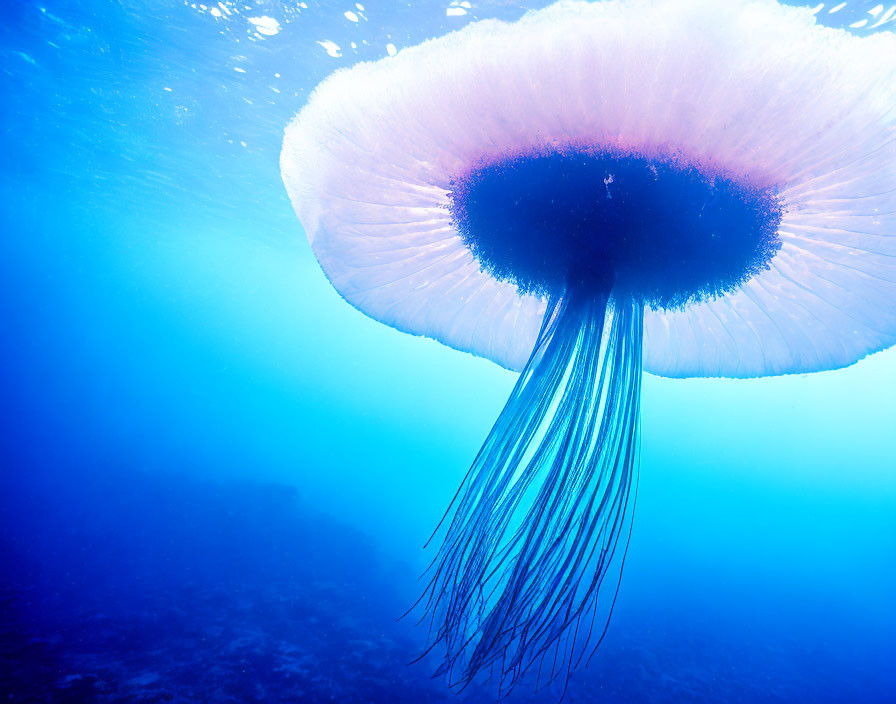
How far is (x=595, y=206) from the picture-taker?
1775 millimetres

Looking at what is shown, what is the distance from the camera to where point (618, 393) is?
2086 millimetres

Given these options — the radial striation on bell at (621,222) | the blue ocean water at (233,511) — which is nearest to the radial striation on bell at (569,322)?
the radial striation on bell at (621,222)

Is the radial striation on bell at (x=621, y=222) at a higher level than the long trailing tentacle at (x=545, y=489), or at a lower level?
higher

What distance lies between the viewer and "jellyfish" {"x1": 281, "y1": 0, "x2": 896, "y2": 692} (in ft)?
4.43

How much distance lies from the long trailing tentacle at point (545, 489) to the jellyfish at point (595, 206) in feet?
0.04

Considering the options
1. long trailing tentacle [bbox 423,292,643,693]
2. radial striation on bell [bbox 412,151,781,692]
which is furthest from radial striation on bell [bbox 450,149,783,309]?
long trailing tentacle [bbox 423,292,643,693]

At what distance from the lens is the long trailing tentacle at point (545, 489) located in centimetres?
179

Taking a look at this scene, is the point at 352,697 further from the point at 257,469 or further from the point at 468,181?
the point at 257,469

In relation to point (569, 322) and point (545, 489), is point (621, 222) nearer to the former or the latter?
point (569, 322)

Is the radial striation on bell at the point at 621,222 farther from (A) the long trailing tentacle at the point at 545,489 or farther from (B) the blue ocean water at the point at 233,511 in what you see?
(B) the blue ocean water at the point at 233,511

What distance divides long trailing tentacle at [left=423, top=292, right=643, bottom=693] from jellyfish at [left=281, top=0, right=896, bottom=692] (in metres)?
0.01

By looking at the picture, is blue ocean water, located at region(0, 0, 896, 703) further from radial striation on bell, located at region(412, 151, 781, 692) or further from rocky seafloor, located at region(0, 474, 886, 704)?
radial striation on bell, located at region(412, 151, 781, 692)

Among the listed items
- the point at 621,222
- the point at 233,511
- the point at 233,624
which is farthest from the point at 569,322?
the point at 233,511

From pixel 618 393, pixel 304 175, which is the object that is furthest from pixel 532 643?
pixel 304 175
